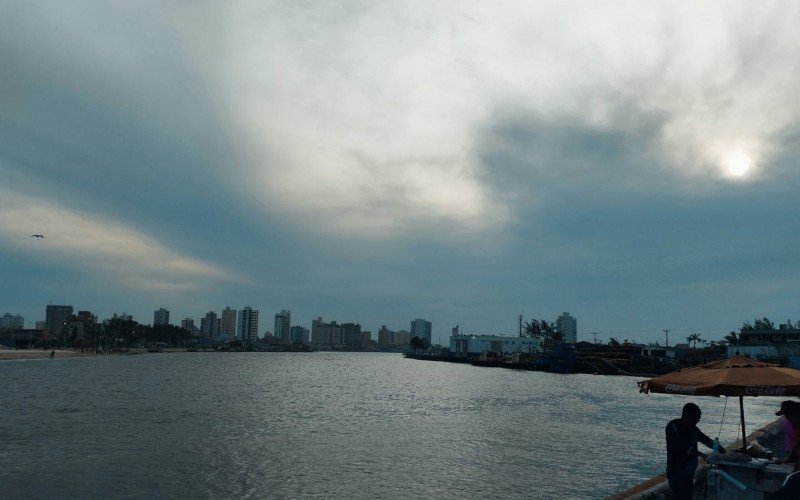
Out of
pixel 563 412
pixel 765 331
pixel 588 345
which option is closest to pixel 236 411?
pixel 563 412

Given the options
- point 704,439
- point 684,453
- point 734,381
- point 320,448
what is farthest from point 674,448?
point 320,448

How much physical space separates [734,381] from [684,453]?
1.81m

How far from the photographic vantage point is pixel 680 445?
35.3ft

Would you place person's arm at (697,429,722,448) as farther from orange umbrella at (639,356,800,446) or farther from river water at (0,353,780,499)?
river water at (0,353,780,499)

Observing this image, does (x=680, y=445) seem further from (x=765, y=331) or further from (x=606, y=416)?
(x=765, y=331)

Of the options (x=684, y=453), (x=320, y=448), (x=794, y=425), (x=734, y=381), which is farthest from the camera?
(x=320, y=448)

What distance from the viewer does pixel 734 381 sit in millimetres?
11016

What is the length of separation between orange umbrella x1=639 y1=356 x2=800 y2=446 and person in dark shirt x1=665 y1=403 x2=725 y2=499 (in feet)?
1.97

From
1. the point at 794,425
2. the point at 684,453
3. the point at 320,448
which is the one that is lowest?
the point at 320,448

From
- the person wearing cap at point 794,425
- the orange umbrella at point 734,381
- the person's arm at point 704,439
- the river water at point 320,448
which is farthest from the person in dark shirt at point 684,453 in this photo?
the river water at point 320,448

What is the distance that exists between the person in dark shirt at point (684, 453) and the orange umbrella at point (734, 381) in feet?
1.97

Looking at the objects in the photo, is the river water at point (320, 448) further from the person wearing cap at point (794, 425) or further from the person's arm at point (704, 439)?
the person's arm at point (704, 439)

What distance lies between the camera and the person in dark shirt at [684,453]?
35.2 feet

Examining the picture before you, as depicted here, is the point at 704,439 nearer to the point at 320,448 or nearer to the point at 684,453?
the point at 684,453
